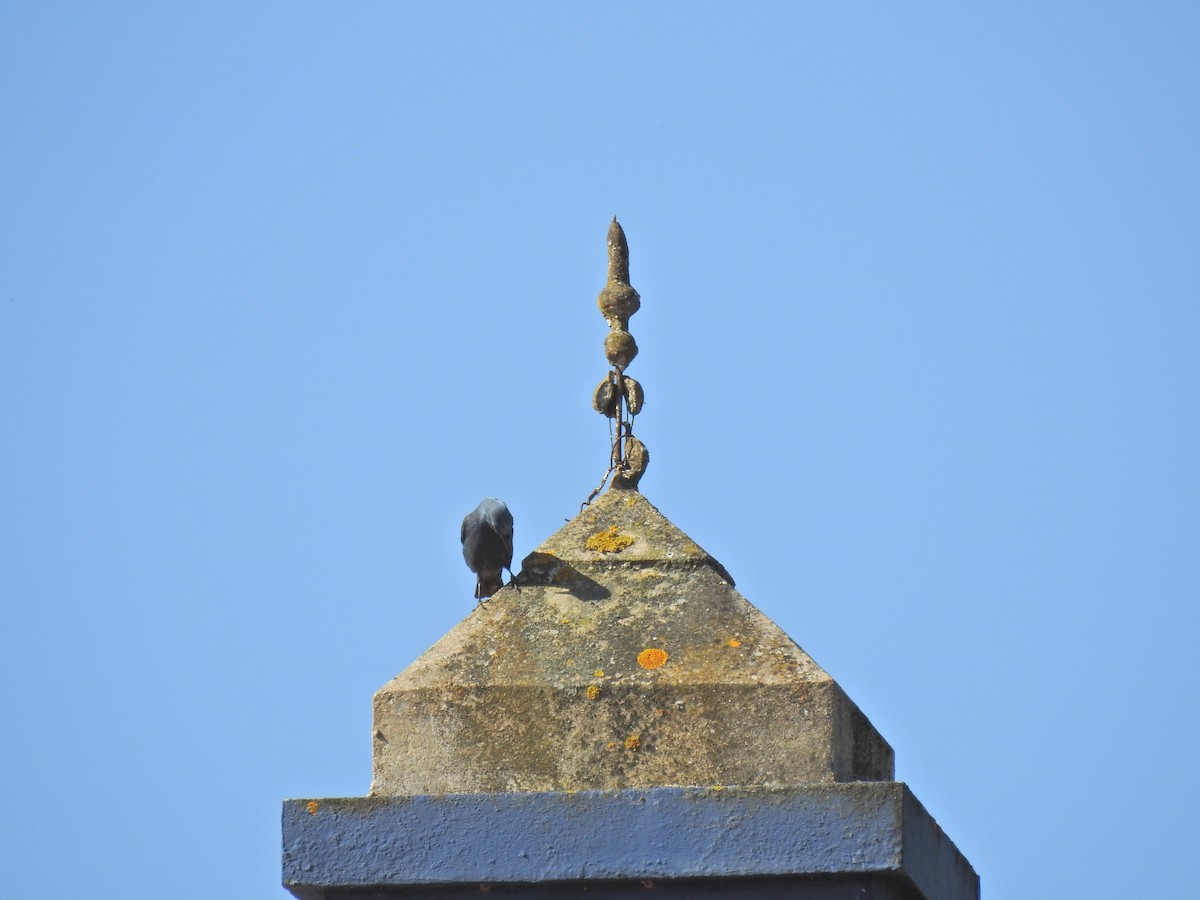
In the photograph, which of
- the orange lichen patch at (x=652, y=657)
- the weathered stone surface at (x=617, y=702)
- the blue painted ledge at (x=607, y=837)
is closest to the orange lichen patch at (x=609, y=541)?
the weathered stone surface at (x=617, y=702)

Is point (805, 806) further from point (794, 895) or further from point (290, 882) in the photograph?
point (290, 882)

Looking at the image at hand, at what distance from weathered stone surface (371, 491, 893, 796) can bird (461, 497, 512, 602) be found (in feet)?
1.15

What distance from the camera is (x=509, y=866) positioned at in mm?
4949

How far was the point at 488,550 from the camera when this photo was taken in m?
6.03

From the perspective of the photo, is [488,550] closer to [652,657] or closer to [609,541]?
[609,541]

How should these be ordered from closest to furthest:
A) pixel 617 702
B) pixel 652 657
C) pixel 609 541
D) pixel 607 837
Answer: pixel 607 837 < pixel 617 702 < pixel 652 657 < pixel 609 541

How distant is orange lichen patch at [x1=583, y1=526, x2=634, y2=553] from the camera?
5812 millimetres

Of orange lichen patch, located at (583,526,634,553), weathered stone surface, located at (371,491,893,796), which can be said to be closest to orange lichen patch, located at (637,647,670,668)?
weathered stone surface, located at (371,491,893,796)

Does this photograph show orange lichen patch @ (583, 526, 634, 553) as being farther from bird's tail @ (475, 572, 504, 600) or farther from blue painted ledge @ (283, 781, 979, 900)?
blue painted ledge @ (283, 781, 979, 900)

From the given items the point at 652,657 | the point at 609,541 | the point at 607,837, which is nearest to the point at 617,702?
the point at 652,657

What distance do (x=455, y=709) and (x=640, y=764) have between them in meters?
0.53

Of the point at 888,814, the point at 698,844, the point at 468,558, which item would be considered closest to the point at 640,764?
the point at 698,844

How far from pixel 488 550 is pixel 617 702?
953 mm

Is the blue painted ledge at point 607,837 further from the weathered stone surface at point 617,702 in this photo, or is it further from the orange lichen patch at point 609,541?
the orange lichen patch at point 609,541
